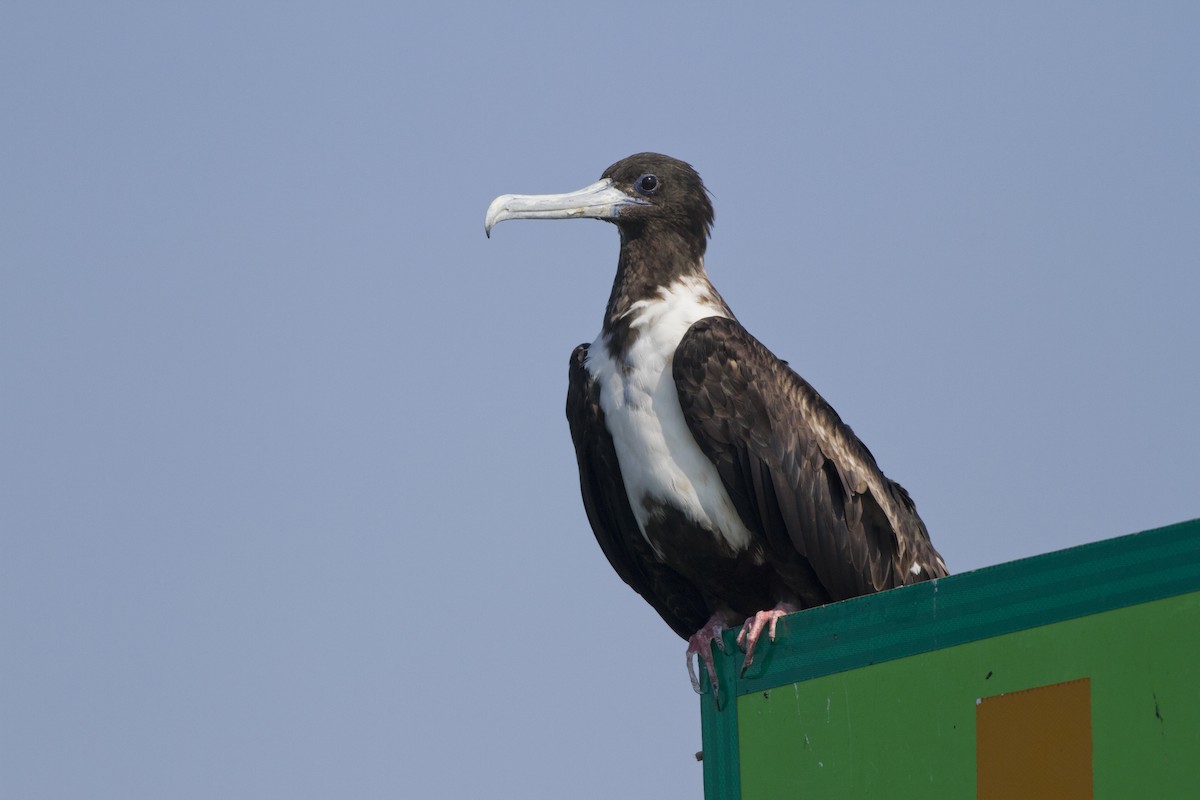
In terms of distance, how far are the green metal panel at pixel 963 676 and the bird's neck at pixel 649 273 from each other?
7.53 ft

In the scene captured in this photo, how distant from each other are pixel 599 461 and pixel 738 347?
78 cm

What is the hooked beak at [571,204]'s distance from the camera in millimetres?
7785

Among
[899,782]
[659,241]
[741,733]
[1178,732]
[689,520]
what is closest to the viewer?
[1178,732]

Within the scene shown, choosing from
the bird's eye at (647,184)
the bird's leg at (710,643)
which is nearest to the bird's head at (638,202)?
the bird's eye at (647,184)

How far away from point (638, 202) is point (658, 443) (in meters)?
1.39

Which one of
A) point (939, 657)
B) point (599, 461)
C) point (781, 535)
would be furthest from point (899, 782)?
point (599, 461)

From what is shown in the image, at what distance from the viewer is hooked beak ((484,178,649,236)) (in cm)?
779

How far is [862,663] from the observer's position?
15.6ft

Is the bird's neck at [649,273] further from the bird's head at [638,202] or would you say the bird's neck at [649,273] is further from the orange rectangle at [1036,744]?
the orange rectangle at [1036,744]

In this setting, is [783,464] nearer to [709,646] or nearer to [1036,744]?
[709,646]

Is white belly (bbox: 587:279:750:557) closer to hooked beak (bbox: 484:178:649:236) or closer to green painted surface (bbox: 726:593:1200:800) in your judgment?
hooked beak (bbox: 484:178:649:236)

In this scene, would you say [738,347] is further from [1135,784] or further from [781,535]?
[1135,784]

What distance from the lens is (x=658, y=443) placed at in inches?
273

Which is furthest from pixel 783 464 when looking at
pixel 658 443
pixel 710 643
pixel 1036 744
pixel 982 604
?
pixel 1036 744
